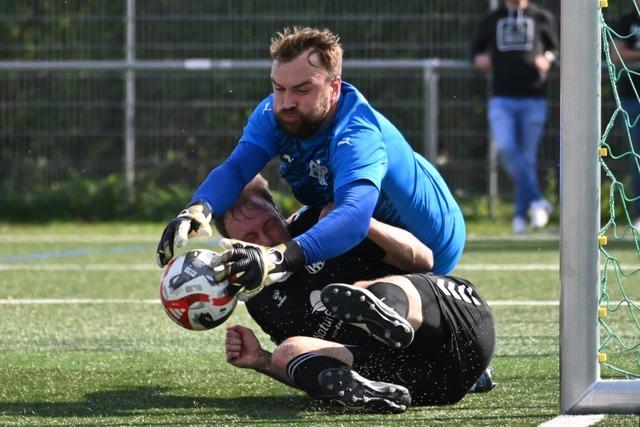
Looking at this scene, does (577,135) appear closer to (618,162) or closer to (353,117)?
(353,117)

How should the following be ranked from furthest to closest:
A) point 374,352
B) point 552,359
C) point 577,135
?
point 552,359, point 374,352, point 577,135

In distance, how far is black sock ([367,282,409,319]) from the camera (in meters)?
4.55

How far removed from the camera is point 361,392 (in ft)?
14.6

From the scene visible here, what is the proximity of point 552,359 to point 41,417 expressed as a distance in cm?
232

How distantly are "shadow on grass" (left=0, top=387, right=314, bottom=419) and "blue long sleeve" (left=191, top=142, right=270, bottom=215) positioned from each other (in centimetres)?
73

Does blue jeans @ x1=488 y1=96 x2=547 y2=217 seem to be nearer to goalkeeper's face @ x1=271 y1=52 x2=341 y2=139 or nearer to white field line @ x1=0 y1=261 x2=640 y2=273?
white field line @ x1=0 y1=261 x2=640 y2=273

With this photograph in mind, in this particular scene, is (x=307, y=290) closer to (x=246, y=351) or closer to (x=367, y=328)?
(x=246, y=351)

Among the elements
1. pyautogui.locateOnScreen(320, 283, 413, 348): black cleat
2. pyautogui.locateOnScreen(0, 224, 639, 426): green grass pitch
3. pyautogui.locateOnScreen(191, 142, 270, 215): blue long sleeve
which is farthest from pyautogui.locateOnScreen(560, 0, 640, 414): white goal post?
pyautogui.locateOnScreen(191, 142, 270, 215): blue long sleeve

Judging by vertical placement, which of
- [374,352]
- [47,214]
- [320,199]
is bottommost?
[47,214]

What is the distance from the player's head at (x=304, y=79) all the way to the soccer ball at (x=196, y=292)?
644mm

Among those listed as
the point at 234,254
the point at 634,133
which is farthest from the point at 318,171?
the point at 634,133

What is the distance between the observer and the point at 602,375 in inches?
199

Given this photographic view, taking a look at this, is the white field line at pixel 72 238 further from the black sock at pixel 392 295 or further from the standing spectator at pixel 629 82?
the black sock at pixel 392 295

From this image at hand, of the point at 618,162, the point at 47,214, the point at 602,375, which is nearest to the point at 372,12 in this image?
the point at 618,162
